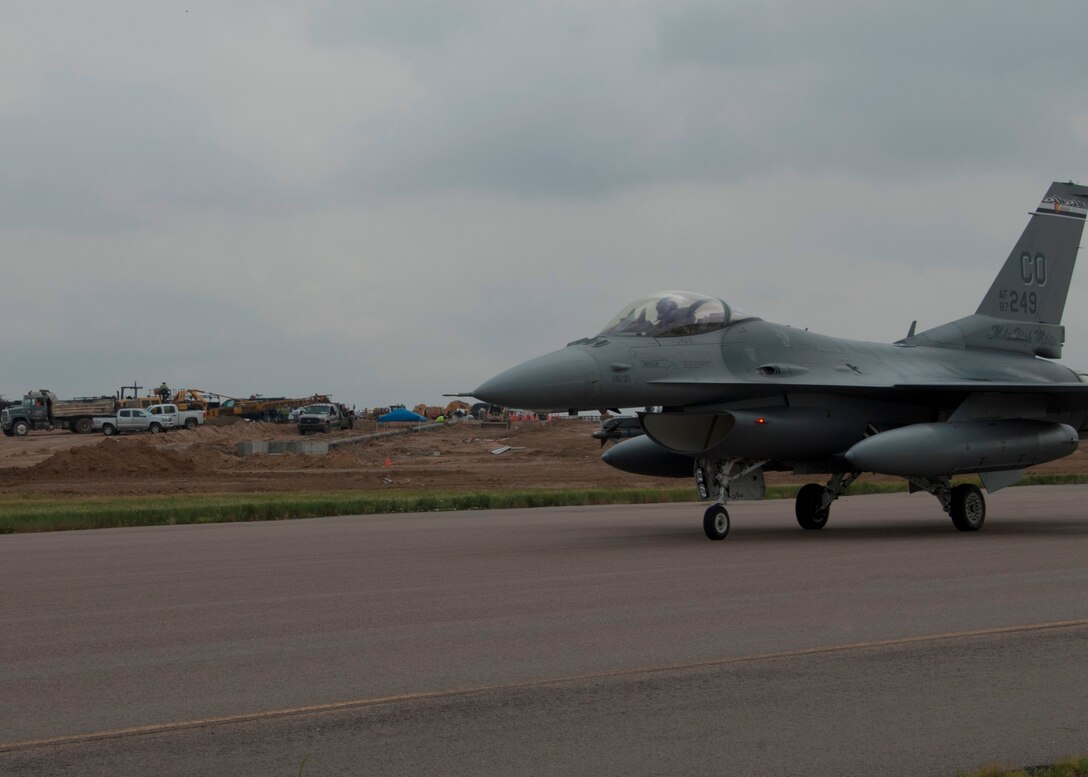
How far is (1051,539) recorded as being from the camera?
1541 centimetres

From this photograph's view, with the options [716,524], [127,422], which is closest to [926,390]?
[716,524]

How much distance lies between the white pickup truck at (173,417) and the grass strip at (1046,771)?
71.0 m

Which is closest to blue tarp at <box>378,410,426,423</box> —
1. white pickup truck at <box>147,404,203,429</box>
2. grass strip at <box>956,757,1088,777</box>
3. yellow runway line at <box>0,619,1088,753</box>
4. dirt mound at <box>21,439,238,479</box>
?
white pickup truck at <box>147,404,203,429</box>

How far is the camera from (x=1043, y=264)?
20.2m

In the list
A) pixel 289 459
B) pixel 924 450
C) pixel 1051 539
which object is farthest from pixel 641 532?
pixel 289 459

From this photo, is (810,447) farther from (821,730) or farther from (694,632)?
(821,730)

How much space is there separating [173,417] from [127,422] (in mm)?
3637

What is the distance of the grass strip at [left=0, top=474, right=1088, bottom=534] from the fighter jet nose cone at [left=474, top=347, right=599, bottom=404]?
932cm

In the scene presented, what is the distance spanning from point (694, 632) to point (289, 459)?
42139mm

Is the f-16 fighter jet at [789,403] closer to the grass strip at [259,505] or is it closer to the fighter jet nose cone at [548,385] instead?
the fighter jet nose cone at [548,385]

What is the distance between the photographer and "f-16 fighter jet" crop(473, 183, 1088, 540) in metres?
14.9

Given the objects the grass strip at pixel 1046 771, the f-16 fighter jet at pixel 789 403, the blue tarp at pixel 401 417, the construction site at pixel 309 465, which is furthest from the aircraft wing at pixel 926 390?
the blue tarp at pixel 401 417

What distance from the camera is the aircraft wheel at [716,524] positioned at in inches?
611

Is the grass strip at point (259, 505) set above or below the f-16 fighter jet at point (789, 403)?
below
